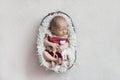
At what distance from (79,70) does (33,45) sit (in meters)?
0.25

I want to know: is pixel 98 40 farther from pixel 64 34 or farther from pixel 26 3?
pixel 26 3

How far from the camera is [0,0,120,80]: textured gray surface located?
48.8 inches

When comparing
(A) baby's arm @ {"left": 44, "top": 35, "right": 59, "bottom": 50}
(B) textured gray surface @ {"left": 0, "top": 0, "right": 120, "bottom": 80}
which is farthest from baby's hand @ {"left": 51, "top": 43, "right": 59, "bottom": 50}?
(B) textured gray surface @ {"left": 0, "top": 0, "right": 120, "bottom": 80}

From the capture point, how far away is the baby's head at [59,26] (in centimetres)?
117

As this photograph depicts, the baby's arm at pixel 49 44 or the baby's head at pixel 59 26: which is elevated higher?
the baby's head at pixel 59 26

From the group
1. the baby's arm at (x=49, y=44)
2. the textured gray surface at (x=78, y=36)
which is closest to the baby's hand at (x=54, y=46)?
the baby's arm at (x=49, y=44)

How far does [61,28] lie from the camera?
117 centimetres

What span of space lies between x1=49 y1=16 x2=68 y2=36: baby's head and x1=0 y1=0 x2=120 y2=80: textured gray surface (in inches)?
3.4

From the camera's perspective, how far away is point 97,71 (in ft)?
4.14

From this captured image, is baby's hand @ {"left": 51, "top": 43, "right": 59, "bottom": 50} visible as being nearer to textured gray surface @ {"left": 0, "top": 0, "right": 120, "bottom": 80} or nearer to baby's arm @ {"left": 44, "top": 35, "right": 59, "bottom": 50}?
baby's arm @ {"left": 44, "top": 35, "right": 59, "bottom": 50}

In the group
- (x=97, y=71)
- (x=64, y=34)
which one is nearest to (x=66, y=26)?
(x=64, y=34)

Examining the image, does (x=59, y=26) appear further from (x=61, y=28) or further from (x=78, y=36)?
(x=78, y=36)

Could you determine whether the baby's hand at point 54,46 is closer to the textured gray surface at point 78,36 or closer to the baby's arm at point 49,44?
the baby's arm at point 49,44

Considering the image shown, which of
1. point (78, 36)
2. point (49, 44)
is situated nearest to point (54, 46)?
point (49, 44)
